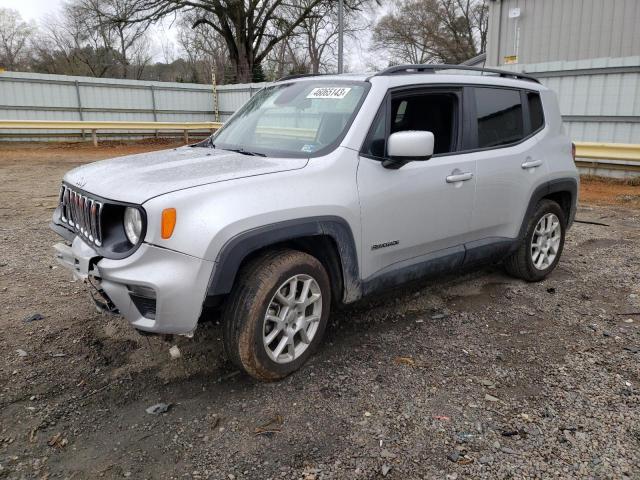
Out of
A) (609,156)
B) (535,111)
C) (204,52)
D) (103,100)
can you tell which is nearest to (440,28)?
(204,52)

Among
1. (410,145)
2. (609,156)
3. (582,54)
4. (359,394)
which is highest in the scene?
(582,54)

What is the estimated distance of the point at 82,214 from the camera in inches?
121

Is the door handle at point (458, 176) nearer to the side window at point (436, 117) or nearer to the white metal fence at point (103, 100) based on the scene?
the side window at point (436, 117)

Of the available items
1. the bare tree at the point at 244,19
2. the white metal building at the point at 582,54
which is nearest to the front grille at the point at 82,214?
the white metal building at the point at 582,54

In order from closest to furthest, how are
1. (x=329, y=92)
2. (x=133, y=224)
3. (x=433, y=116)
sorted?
1. (x=133, y=224)
2. (x=329, y=92)
3. (x=433, y=116)

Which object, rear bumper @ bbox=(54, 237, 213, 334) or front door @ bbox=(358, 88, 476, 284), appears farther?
front door @ bbox=(358, 88, 476, 284)

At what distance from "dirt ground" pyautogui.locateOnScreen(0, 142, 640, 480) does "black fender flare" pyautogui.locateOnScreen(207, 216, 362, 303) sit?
58cm

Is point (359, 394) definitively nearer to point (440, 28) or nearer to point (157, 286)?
point (157, 286)

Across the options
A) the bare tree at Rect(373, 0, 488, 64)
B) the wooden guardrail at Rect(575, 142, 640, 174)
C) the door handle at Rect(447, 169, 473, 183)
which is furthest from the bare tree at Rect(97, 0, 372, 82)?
the door handle at Rect(447, 169, 473, 183)

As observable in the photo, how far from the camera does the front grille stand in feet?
9.41

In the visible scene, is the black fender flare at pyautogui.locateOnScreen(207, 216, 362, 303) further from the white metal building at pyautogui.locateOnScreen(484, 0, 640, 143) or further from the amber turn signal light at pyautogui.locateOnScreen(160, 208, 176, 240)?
the white metal building at pyautogui.locateOnScreen(484, 0, 640, 143)

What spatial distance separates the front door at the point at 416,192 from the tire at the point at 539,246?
3.13 feet

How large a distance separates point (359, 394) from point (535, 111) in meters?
3.14

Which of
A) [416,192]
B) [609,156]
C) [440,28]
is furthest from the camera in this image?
[440,28]
